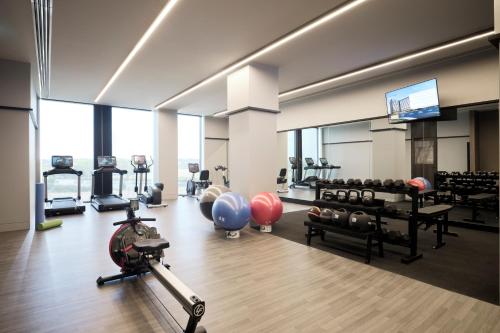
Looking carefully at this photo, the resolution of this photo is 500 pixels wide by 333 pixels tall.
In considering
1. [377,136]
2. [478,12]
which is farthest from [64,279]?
[377,136]

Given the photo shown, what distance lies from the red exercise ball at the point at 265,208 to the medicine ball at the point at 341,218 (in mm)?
1159

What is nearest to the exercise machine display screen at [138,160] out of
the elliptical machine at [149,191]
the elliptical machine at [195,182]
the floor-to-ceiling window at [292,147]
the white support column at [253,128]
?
the elliptical machine at [149,191]

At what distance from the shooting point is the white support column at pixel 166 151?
9266 millimetres

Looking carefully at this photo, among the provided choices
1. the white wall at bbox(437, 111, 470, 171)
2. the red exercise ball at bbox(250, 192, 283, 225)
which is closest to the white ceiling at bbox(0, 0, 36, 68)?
the red exercise ball at bbox(250, 192, 283, 225)

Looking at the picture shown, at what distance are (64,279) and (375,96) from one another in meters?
6.40

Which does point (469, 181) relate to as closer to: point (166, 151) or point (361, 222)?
point (361, 222)

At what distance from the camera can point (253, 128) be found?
5.14m

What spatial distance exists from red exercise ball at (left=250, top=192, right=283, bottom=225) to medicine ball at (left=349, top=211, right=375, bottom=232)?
1411 millimetres

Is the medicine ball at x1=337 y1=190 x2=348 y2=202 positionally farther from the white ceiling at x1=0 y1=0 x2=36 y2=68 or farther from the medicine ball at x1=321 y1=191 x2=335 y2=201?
the white ceiling at x1=0 y1=0 x2=36 y2=68

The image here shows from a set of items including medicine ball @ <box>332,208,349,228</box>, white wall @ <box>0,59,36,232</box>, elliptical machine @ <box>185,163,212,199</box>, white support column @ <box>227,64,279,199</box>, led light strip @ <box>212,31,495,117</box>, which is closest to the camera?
medicine ball @ <box>332,208,349,228</box>

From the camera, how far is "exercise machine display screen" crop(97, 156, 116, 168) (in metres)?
7.70

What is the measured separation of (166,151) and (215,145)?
257cm

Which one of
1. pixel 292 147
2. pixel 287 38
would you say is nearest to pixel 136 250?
pixel 287 38

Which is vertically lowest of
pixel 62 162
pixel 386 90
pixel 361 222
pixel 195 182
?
pixel 361 222
